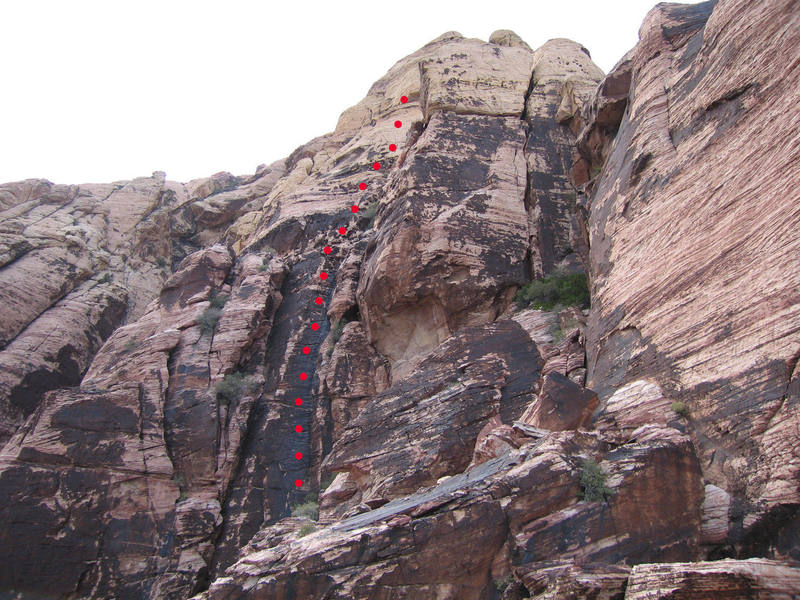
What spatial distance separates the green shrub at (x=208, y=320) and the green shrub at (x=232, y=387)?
2.31m

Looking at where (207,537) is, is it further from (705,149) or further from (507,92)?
(507,92)

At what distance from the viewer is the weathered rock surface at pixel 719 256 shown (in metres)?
10.4

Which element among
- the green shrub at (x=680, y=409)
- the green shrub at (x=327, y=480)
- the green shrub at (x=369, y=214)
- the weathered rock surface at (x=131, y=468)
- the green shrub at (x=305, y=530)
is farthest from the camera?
the green shrub at (x=369, y=214)

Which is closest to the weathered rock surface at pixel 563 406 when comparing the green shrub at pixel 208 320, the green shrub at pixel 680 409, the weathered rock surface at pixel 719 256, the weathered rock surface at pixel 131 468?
the weathered rock surface at pixel 719 256

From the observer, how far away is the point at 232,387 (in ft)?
80.6

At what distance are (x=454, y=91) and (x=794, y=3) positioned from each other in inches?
666

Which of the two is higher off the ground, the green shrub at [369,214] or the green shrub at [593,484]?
the green shrub at [369,214]

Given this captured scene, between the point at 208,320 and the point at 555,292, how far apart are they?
1396 centimetres

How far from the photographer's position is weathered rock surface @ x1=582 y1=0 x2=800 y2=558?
1039 cm

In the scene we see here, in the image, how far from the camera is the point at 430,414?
17.3 m

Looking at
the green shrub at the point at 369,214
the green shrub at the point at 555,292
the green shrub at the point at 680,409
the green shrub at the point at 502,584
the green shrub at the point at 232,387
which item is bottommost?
the green shrub at the point at 502,584

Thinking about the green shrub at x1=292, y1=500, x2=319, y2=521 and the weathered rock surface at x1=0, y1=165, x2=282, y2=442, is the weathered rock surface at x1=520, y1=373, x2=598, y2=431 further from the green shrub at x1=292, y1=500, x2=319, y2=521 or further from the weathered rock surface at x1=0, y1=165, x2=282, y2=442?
the weathered rock surface at x1=0, y1=165, x2=282, y2=442

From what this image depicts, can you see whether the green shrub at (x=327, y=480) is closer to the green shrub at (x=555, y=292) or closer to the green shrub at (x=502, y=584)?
the green shrub at (x=555, y=292)

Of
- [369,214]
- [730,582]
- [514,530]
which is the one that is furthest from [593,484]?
[369,214]
